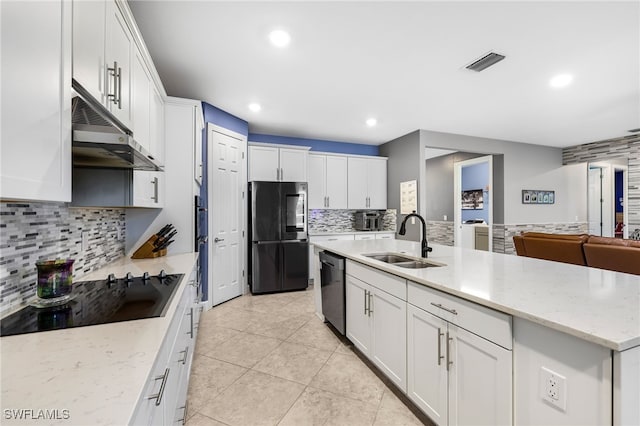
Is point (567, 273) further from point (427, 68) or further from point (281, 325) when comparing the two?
point (281, 325)

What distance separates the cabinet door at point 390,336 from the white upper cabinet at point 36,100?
177 centimetres

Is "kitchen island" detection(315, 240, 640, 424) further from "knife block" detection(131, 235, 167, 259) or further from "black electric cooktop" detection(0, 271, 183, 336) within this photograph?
"knife block" detection(131, 235, 167, 259)

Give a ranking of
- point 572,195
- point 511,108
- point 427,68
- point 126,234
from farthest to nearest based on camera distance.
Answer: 1. point 572,195
2. point 511,108
3. point 427,68
4. point 126,234

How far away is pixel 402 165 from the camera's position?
5.15 metres

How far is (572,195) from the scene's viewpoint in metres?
6.25

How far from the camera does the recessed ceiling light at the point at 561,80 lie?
2.88 metres

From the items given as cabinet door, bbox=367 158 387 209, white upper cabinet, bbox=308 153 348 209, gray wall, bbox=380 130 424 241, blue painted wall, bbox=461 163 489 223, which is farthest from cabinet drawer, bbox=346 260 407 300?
blue painted wall, bbox=461 163 489 223

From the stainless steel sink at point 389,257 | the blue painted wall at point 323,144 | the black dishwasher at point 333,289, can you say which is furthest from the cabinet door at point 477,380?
the blue painted wall at point 323,144

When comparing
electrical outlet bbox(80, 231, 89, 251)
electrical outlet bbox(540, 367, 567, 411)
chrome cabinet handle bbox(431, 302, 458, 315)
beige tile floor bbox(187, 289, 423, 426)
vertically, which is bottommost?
beige tile floor bbox(187, 289, 423, 426)

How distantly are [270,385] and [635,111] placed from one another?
5.89 m

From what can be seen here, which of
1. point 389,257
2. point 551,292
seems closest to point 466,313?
point 551,292

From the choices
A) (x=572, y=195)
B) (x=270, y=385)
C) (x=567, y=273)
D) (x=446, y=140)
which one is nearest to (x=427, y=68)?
(x=567, y=273)

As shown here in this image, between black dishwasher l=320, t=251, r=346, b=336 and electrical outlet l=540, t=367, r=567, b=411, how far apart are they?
1667 millimetres

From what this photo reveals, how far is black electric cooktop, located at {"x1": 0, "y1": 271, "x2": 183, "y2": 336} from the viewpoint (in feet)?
3.27
